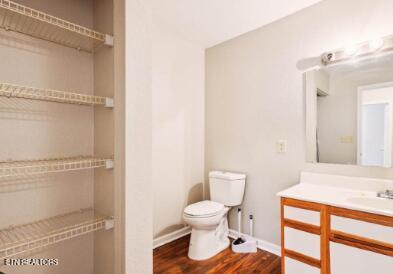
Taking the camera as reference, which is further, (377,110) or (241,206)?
(241,206)

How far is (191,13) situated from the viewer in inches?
85.9

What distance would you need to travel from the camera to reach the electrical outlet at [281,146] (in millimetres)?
2225

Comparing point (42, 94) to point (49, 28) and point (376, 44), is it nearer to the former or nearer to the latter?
point (49, 28)

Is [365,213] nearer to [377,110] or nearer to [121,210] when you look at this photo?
[377,110]

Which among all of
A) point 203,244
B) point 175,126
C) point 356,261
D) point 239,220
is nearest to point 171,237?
point 203,244

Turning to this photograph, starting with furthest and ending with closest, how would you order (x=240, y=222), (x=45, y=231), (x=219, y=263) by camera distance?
(x=240, y=222), (x=219, y=263), (x=45, y=231)

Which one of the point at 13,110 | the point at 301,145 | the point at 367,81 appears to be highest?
the point at 367,81

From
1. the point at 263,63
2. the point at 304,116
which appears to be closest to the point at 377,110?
the point at 304,116

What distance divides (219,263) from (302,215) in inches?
37.6

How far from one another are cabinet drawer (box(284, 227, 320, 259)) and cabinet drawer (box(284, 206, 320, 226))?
0.30 ft

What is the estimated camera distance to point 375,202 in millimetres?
1584

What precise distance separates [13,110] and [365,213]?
2.17m

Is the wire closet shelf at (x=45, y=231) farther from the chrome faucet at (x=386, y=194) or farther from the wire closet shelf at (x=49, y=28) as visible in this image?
the chrome faucet at (x=386, y=194)

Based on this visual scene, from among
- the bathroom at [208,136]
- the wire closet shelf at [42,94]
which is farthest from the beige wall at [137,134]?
the wire closet shelf at [42,94]
